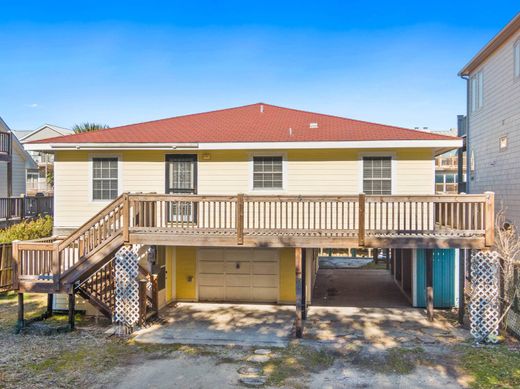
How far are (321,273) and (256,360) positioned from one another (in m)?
11.2

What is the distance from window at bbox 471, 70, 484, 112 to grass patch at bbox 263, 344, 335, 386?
41.8 feet

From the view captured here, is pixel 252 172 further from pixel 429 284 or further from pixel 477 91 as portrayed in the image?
pixel 477 91

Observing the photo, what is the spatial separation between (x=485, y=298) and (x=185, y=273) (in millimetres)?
8640

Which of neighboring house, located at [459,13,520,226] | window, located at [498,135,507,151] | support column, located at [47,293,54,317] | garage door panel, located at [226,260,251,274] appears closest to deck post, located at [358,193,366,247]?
garage door panel, located at [226,260,251,274]

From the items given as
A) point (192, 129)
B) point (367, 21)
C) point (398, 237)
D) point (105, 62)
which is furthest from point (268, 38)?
point (398, 237)

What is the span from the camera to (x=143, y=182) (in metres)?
13.7

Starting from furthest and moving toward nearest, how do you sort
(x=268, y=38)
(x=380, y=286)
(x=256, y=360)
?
(x=268, y=38)
(x=380, y=286)
(x=256, y=360)

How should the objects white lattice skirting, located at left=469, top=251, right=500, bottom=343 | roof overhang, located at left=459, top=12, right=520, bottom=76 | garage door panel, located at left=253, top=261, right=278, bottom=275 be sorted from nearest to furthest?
white lattice skirting, located at left=469, top=251, right=500, bottom=343, roof overhang, located at left=459, top=12, right=520, bottom=76, garage door panel, located at left=253, top=261, right=278, bottom=275

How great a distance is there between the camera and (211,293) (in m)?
14.4

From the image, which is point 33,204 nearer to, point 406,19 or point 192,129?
point 192,129

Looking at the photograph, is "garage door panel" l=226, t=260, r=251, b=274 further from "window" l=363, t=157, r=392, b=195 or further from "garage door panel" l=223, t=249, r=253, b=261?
"window" l=363, t=157, r=392, b=195

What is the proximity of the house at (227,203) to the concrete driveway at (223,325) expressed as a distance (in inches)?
28.5

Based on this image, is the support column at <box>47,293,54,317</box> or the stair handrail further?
the support column at <box>47,293,54,317</box>

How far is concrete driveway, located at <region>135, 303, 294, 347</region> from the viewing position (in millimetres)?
10336
